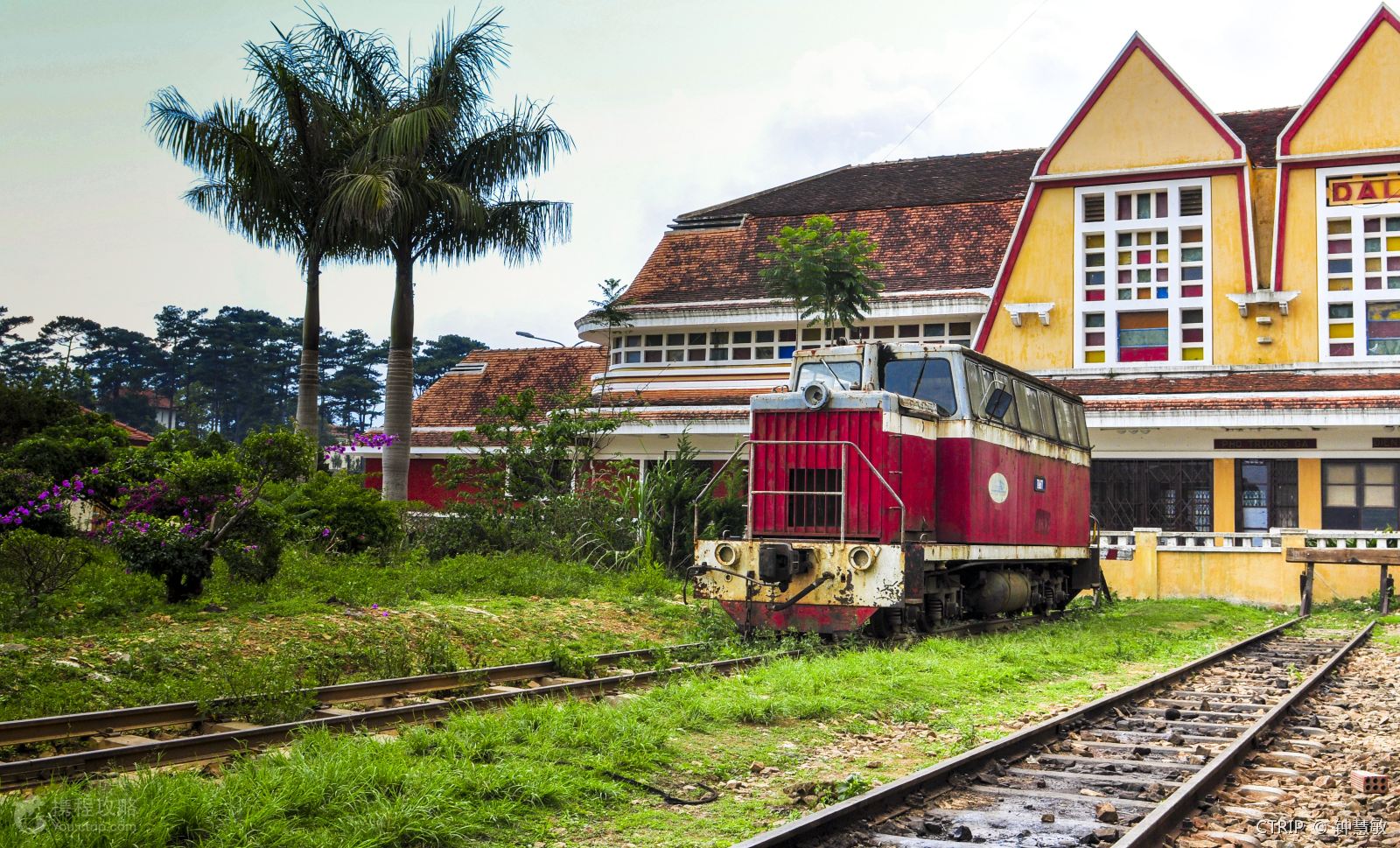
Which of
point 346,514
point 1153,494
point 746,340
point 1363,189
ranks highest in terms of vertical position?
point 1363,189

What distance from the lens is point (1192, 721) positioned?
29.9ft

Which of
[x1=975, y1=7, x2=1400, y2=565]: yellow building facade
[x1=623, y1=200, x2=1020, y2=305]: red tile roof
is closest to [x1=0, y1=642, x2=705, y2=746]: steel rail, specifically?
[x1=975, y1=7, x2=1400, y2=565]: yellow building facade

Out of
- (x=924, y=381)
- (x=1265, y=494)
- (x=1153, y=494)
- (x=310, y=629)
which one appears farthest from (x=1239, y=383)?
(x=310, y=629)

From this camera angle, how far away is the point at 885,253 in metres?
31.0

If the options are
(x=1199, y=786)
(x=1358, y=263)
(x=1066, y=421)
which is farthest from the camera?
(x=1358, y=263)

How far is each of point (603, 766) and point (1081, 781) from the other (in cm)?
269

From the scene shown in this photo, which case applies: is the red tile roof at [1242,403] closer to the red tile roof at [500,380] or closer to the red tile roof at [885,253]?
the red tile roof at [885,253]

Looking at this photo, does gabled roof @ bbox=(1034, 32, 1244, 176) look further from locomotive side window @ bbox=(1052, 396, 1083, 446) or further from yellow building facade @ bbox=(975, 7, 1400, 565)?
locomotive side window @ bbox=(1052, 396, 1083, 446)

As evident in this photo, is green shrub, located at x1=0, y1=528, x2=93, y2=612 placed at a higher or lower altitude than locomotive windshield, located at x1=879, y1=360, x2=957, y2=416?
lower

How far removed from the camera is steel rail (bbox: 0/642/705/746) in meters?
7.27

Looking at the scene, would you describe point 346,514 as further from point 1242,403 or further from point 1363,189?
point 1363,189

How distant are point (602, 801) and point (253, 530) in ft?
26.2

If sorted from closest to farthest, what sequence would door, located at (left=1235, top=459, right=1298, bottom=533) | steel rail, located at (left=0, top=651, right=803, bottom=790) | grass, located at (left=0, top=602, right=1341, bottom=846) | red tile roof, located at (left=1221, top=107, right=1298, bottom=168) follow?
grass, located at (left=0, top=602, right=1341, bottom=846) → steel rail, located at (left=0, top=651, right=803, bottom=790) → door, located at (left=1235, top=459, right=1298, bottom=533) → red tile roof, located at (left=1221, top=107, right=1298, bottom=168)

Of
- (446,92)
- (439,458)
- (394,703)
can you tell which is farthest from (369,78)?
(394,703)
